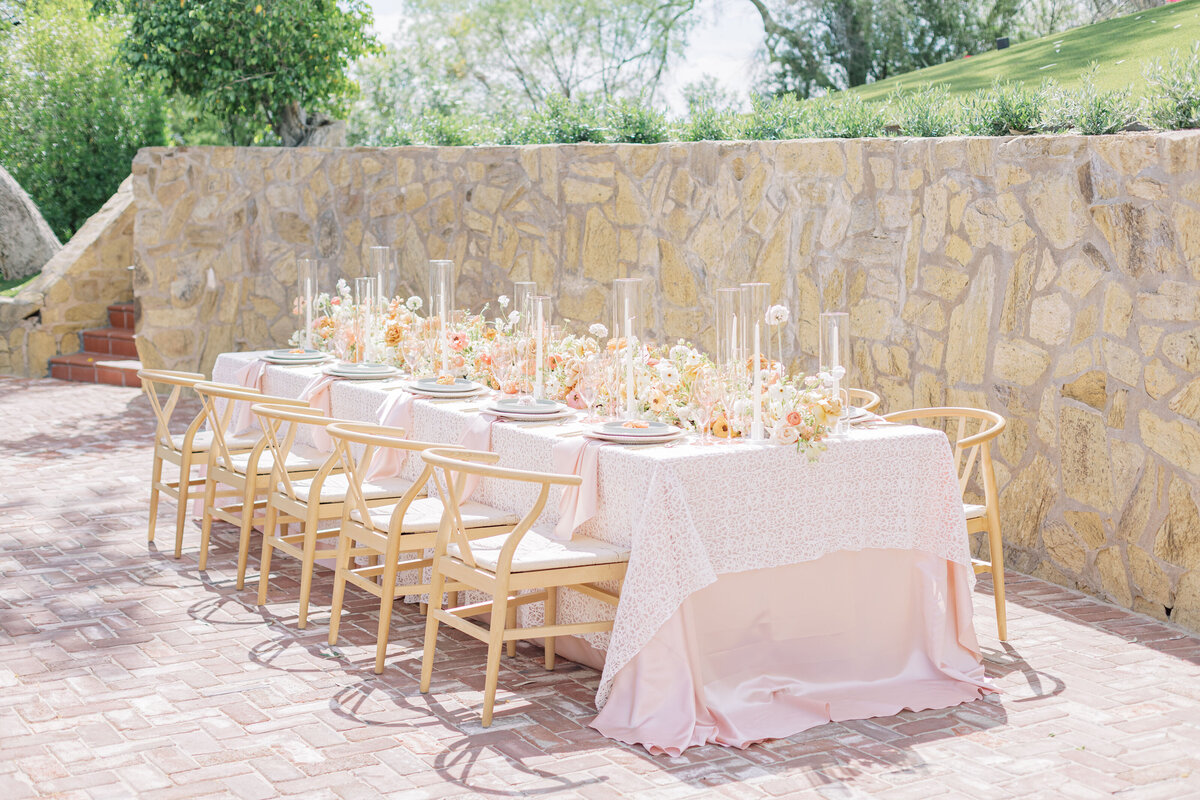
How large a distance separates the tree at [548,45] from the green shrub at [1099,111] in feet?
78.5

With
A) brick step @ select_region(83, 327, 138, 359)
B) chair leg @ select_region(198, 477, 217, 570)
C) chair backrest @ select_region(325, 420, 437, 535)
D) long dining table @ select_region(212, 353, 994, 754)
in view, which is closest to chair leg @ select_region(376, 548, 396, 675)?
chair backrest @ select_region(325, 420, 437, 535)

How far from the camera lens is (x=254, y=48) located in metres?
11.8

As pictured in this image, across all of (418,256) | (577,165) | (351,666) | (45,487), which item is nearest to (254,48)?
(418,256)

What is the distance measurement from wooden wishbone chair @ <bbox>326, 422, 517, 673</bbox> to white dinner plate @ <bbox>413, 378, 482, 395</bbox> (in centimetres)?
38

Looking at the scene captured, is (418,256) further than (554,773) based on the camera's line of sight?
Yes

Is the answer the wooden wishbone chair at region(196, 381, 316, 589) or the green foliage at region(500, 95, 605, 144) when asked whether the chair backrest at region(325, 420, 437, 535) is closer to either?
the wooden wishbone chair at region(196, 381, 316, 589)

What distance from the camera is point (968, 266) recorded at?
6145 millimetres

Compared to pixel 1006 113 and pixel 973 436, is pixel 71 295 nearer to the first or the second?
pixel 1006 113

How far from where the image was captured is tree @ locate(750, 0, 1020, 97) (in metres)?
21.4

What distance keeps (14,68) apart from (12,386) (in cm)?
591

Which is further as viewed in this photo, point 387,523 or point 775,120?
point 775,120

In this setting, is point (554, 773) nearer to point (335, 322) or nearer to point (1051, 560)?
point (1051, 560)

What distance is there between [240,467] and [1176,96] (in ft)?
14.4

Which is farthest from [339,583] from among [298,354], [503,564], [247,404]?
[298,354]
